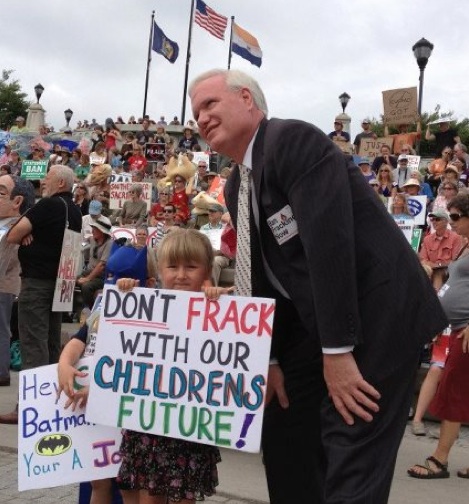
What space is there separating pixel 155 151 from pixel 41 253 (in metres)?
13.4

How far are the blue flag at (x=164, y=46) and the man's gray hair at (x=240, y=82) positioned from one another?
101ft

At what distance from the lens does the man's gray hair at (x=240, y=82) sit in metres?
2.45

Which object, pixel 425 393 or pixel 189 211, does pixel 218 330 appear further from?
pixel 189 211

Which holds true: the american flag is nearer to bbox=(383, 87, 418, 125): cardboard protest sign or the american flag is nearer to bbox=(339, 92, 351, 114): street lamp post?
bbox=(339, 92, 351, 114): street lamp post

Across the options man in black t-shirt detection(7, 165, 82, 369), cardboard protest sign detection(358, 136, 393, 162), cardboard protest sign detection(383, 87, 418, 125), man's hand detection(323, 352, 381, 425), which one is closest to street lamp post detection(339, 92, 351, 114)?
cardboard protest sign detection(383, 87, 418, 125)

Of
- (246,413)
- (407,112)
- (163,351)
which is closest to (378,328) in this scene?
(246,413)

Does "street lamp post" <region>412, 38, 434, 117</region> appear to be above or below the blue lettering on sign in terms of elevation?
above

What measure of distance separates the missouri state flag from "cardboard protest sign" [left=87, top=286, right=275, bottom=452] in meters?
28.6

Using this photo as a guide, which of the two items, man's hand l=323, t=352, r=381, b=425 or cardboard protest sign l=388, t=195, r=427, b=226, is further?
cardboard protest sign l=388, t=195, r=427, b=226

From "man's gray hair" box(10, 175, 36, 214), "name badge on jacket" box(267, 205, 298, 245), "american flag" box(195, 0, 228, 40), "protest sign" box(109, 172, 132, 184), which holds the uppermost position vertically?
"american flag" box(195, 0, 228, 40)

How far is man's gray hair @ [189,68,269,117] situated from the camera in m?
2.45

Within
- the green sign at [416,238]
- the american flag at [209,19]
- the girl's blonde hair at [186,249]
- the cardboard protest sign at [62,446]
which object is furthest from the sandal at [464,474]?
the american flag at [209,19]

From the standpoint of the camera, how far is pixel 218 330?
2541 millimetres

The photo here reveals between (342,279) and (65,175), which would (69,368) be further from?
(65,175)
